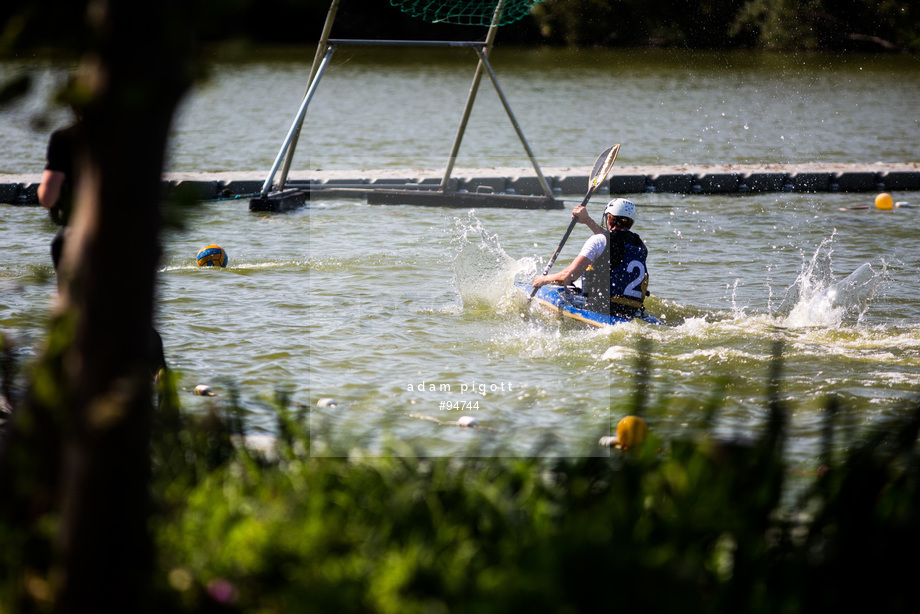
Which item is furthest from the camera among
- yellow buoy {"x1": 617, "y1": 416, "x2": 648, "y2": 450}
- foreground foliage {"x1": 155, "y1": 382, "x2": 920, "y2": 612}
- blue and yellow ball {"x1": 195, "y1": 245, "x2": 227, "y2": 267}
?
blue and yellow ball {"x1": 195, "y1": 245, "x2": 227, "y2": 267}

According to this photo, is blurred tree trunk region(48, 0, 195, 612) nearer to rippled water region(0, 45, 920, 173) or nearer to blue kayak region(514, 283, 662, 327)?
rippled water region(0, 45, 920, 173)

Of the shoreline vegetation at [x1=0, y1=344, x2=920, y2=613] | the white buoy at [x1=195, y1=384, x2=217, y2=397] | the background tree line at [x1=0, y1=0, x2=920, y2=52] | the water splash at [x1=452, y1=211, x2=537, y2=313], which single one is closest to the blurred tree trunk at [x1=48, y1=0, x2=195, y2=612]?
the shoreline vegetation at [x1=0, y1=344, x2=920, y2=613]

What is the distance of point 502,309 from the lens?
30.0ft

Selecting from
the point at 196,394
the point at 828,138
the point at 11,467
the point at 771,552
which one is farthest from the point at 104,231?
the point at 828,138

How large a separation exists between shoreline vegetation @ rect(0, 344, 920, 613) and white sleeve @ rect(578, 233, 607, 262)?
185 inches

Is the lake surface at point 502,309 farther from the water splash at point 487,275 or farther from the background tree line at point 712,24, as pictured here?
the background tree line at point 712,24

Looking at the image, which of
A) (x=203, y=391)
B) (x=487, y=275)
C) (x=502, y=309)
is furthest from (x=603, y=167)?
(x=203, y=391)

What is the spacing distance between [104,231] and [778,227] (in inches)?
495

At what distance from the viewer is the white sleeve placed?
822cm

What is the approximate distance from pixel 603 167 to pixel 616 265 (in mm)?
2464

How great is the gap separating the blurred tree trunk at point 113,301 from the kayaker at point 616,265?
235 inches

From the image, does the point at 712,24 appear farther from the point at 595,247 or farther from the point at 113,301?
the point at 113,301

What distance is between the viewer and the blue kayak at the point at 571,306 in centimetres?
816

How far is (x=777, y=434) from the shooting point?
3.33 m
